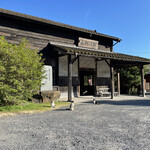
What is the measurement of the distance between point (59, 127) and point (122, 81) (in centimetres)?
1425

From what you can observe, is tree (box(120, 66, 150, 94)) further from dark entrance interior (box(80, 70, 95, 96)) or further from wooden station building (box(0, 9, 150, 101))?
dark entrance interior (box(80, 70, 95, 96))

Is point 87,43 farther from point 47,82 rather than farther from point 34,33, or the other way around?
point 47,82

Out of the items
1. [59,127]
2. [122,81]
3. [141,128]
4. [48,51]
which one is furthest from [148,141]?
[122,81]

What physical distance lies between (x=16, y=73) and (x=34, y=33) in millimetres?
4516

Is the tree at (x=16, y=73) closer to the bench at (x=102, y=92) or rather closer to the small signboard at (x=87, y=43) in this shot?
the small signboard at (x=87, y=43)

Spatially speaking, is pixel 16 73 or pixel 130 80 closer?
pixel 16 73

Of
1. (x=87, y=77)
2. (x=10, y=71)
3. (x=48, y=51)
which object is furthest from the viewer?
(x=87, y=77)

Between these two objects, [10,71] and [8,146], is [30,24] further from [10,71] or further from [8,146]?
[8,146]

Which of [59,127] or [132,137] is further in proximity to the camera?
[59,127]

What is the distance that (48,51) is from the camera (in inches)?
388

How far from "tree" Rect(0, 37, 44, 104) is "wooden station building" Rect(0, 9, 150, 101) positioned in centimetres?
255

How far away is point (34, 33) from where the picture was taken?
9406 mm

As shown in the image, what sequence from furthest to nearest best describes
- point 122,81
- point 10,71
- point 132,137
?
1. point 122,81
2. point 10,71
3. point 132,137

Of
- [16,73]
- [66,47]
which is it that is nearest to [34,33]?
[66,47]
